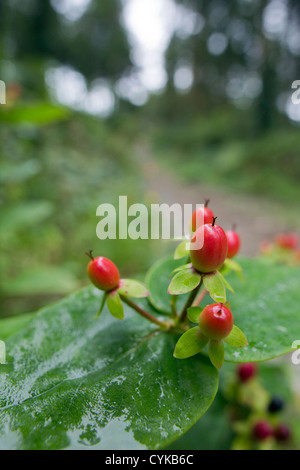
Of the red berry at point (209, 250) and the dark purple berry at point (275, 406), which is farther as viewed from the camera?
the dark purple berry at point (275, 406)

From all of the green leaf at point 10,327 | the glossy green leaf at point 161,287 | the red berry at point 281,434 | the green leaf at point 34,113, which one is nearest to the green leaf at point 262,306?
the glossy green leaf at point 161,287

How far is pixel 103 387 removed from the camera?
342mm

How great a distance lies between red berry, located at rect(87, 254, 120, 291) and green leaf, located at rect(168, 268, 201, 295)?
0.07 meters

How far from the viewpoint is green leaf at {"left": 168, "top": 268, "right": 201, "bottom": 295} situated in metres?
0.34

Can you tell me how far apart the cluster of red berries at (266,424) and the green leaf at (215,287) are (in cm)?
59

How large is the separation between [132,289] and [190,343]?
0.31 ft

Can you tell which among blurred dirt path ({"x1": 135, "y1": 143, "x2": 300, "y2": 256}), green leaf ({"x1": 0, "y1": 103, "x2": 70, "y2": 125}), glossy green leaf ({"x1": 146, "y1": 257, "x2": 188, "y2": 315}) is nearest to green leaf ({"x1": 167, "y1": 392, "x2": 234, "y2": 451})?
glossy green leaf ({"x1": 146, "y1": 257, "x2": 188, "y2": 315})

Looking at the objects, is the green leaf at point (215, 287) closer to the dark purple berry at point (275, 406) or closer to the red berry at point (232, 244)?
the red berry at point (232, 244)

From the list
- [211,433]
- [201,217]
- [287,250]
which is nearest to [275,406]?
[211,433]

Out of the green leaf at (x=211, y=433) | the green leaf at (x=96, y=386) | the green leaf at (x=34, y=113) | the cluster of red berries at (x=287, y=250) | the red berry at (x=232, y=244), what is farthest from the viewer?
the green leaf at (x=34, y=113)

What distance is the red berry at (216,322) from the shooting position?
1.02 feet

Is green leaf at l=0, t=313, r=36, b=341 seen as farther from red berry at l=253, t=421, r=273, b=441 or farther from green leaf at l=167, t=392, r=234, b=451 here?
red berry at l=253, t=421, r=273, b=441

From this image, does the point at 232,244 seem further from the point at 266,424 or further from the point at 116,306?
the point at 266,424

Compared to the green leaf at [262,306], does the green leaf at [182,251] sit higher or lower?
higher
